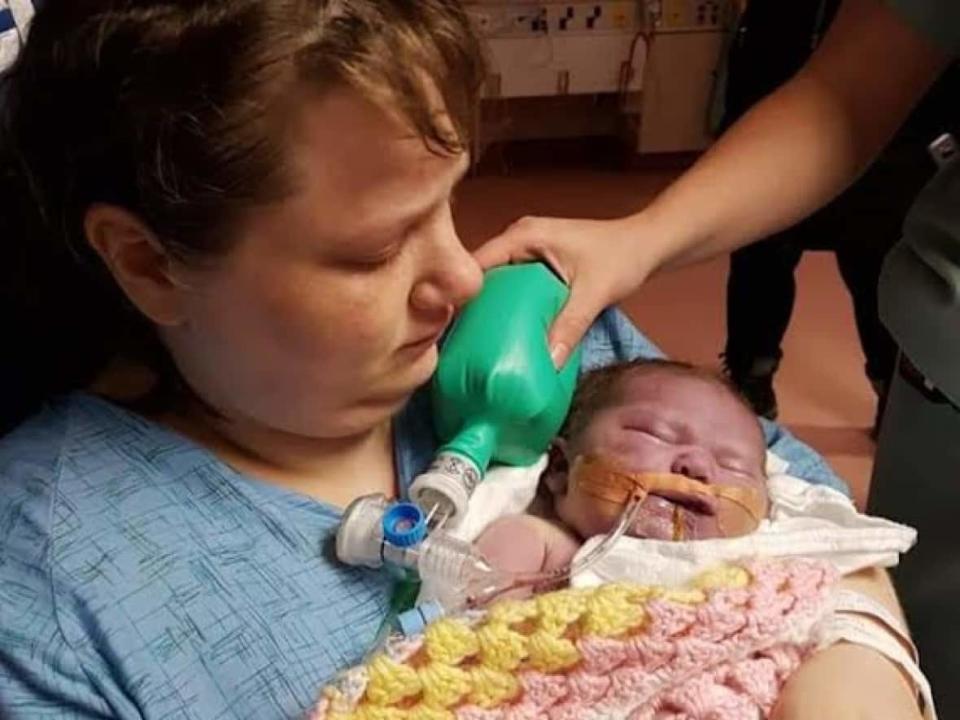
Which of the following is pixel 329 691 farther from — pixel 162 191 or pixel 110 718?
pixel 162 191

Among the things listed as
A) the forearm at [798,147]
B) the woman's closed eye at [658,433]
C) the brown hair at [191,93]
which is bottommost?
the woman's closed eye at [658,433]

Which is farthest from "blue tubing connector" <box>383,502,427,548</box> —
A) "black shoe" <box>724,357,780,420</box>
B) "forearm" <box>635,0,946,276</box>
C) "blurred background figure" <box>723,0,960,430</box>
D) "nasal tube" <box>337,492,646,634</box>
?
"black shoe" <box>724,357,780,420</box>

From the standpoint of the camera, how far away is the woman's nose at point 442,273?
3.09 ft

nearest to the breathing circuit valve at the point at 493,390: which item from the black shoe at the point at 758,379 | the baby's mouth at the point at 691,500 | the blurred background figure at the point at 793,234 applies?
the baby's mouth at the point at 691,500

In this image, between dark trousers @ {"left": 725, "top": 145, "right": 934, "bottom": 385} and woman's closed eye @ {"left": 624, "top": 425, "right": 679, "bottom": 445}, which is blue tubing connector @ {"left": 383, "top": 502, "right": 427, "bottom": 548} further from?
dark trousers @ {"left": 725, "top": 145, "right": 934, "bottom": 385}

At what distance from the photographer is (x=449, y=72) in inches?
36.3

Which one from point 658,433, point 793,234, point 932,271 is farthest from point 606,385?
point 793,234

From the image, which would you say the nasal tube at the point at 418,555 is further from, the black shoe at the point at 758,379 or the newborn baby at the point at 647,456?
the black shoe at the point at 758,379

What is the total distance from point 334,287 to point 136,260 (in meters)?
0.14

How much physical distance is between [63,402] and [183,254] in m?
0.18

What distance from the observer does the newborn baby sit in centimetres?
Result: 107

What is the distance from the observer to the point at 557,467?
45.4 inches

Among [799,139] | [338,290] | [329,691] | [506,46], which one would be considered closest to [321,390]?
[338,290]

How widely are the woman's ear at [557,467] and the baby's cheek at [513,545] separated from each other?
0.06m
